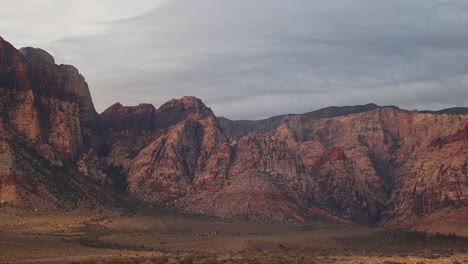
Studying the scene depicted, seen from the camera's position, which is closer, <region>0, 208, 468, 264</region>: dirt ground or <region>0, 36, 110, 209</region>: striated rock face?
<region>0, 208, 468, 264</region>: dirt ground

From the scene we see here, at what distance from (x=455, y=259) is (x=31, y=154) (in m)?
120

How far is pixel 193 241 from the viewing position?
137 metres

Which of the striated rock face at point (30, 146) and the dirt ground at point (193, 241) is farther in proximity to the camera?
the striated rock face at point (30, 146)

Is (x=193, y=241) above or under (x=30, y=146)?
under

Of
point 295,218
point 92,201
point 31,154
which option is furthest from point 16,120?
point 295,218

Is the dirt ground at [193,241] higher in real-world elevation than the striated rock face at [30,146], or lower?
lower

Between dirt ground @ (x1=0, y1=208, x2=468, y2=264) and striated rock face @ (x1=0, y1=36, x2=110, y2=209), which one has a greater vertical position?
striated rock face @ (x1=0, y1=36, x2=110, y2=209)

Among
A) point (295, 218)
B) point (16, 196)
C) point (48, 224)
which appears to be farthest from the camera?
point (295, 218)

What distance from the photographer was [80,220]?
15912 cm

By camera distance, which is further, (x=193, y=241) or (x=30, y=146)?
(x=30, y=146)

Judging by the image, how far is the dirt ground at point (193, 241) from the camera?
97938mm

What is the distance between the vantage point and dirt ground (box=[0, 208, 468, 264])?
3856 inches

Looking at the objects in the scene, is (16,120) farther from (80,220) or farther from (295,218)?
(295,218)

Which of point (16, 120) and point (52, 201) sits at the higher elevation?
point (16, 120)
